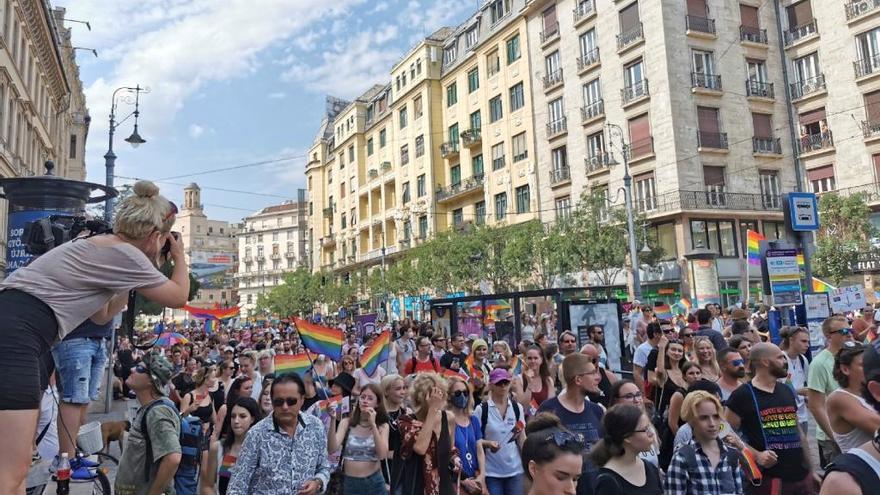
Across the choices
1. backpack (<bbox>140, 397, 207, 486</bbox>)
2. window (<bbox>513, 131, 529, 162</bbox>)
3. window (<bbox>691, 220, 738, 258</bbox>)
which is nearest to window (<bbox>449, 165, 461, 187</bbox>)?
window (<bbox>513, 131, 529, 162</bbox>)

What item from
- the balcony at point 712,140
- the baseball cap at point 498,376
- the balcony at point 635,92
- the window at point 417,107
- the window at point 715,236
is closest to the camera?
the baseball cap at point 498,376

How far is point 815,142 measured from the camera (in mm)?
33719

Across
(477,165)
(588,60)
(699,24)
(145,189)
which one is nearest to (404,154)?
(477,165)

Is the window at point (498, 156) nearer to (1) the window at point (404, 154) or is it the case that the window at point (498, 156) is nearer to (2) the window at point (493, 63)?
(2) the window at point (493, 63)

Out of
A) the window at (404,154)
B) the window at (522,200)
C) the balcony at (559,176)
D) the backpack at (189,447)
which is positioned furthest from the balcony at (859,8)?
the backpack at (189,447)

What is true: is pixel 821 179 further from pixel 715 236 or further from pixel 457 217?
pixel 457 217

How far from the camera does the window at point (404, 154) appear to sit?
179 feet

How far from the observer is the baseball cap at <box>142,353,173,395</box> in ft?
13.6

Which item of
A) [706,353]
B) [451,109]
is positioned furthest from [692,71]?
[706,353]

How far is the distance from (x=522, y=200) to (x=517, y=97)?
7184 millimetres

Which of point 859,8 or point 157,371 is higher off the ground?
point 859,8

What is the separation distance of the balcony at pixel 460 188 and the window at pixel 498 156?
1.47 meters

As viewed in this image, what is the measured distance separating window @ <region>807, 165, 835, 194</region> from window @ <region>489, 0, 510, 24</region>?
2226cm

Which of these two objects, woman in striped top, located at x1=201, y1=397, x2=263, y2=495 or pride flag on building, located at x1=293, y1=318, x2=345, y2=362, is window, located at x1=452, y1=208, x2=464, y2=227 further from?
woman in striped top, located at x1=201, y1=397, x2=263, y2=495
